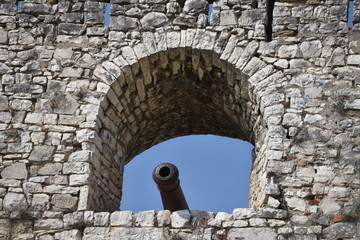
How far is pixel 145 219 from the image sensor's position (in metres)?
9.16

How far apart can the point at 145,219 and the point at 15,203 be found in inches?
59.7

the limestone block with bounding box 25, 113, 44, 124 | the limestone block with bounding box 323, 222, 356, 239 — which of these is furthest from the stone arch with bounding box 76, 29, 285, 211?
the limestone block with bounding box 323, 222, 356, 239

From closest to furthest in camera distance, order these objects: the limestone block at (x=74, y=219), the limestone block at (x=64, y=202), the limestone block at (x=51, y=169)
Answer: the limestone block at (x=74, y=219), the limestone block at (x=64, y=202), the limestone block at (x=51, y=169)

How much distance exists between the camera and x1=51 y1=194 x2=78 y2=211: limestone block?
30.6 ft

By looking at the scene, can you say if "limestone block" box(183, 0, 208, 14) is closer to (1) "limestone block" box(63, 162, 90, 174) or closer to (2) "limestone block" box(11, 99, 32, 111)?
(2) "limestone block" box(11, 99, 32, 111)

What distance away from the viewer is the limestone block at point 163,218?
29.9ft

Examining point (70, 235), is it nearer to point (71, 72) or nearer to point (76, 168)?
point (76, 168)

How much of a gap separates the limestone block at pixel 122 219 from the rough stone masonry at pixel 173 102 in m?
0.01

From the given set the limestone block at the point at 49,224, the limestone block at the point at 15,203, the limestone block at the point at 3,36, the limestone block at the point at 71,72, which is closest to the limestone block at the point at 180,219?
the limestone block at the point at 49,224

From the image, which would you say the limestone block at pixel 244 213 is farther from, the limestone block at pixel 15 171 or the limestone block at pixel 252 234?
the limestone block at pixel 15 171

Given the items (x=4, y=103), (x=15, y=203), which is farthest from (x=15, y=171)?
(x=4, y=103)

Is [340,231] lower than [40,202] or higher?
lower

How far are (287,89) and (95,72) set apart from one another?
2.35 m

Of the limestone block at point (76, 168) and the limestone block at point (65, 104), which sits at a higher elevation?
the limestone block at point (65, 104)
